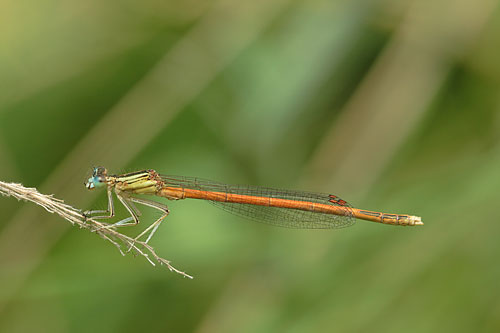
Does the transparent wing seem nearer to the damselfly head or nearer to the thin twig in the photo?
the damselfly head

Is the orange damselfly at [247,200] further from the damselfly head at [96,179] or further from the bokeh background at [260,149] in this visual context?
the bokeh background at [260,149]

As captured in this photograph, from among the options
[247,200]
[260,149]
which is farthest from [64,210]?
[260,149]

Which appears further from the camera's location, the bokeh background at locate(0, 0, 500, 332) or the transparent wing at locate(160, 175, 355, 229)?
the transparent wing at locate(160, 175, 355, 229)

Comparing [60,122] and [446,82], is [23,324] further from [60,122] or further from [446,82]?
[446,82]

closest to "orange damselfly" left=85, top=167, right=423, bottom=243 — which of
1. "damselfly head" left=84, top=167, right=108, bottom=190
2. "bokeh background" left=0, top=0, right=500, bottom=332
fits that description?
"damselfly head" left=84, top=167, right=108, bottom=190

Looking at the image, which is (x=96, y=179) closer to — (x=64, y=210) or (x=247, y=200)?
(x=64, y=210)

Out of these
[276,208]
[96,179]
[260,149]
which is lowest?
[96,179]

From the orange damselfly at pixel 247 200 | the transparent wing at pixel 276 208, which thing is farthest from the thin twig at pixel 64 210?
the transparent wing at pixel 276 208
